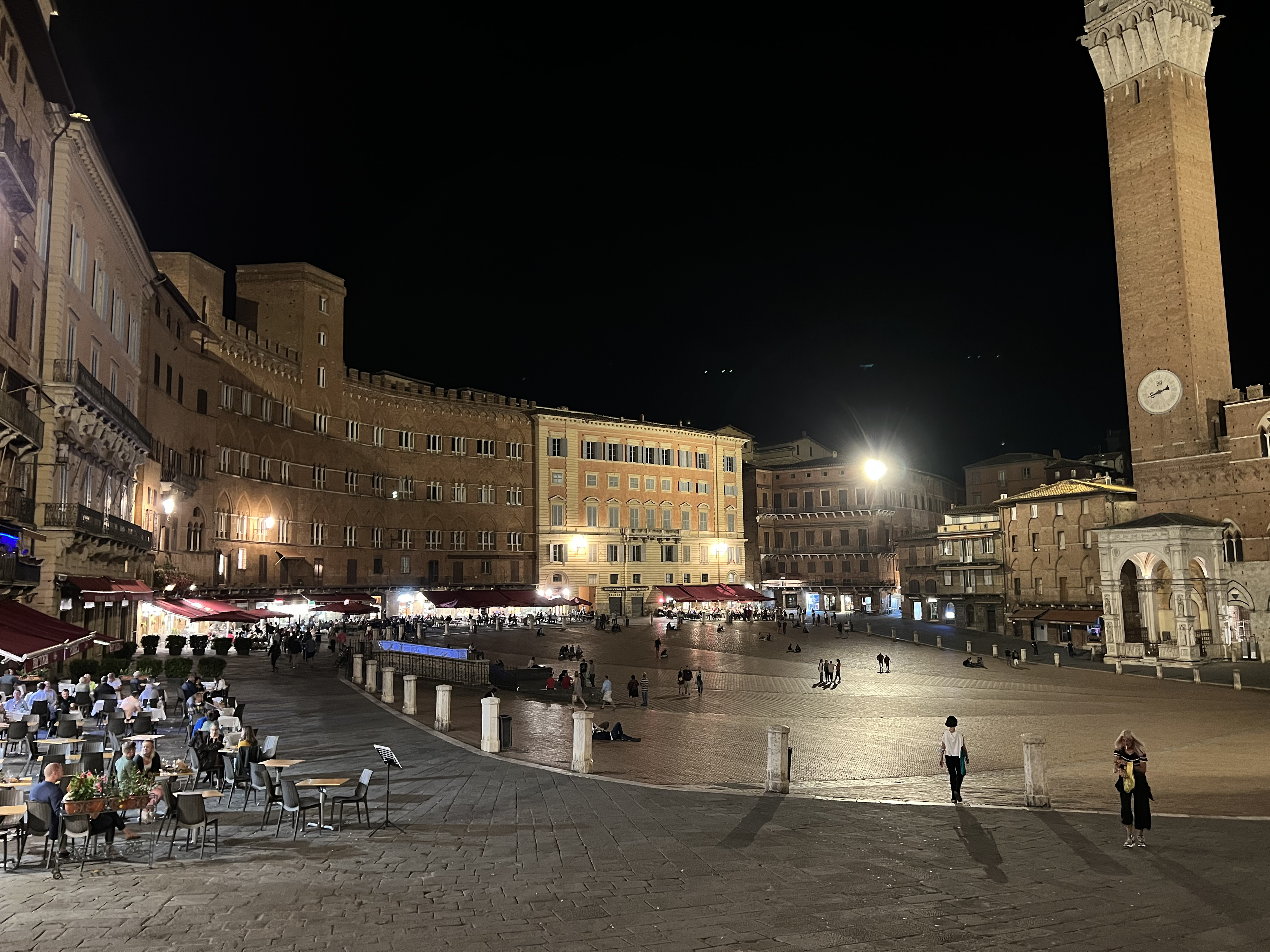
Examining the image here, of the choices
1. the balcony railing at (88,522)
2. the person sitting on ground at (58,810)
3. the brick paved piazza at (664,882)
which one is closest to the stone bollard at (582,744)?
the brick paved piazza at (664,882)

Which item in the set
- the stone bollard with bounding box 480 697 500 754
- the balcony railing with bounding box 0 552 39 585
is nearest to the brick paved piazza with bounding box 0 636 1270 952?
the stone bollard with bounding box 480 697 500 754

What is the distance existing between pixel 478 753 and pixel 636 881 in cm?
807

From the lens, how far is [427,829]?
424 inches

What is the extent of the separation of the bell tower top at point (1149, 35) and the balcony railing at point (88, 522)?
50997 millimetres

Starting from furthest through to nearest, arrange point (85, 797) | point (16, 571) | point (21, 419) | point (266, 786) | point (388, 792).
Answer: point (21, 419), point (16, 571), point (388, 792), point (266, 786), point (85, 797)

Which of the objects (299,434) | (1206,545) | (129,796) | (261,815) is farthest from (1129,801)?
(299,434)

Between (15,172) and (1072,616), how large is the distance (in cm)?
5299

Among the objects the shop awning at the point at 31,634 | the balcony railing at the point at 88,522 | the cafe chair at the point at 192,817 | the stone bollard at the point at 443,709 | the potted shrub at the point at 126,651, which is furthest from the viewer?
the potted shrub at the point at 126,651

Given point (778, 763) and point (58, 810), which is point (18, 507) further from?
point (778, 763)

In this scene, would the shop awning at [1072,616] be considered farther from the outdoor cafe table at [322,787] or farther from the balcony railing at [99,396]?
the outdoor cafe table at [322,787]

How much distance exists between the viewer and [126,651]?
28.5 meters

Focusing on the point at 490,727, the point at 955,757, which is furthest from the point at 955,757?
the point at 490,727

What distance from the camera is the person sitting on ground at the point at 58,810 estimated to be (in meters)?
9.20

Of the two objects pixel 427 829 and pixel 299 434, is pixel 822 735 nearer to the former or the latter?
pixel 427 829
